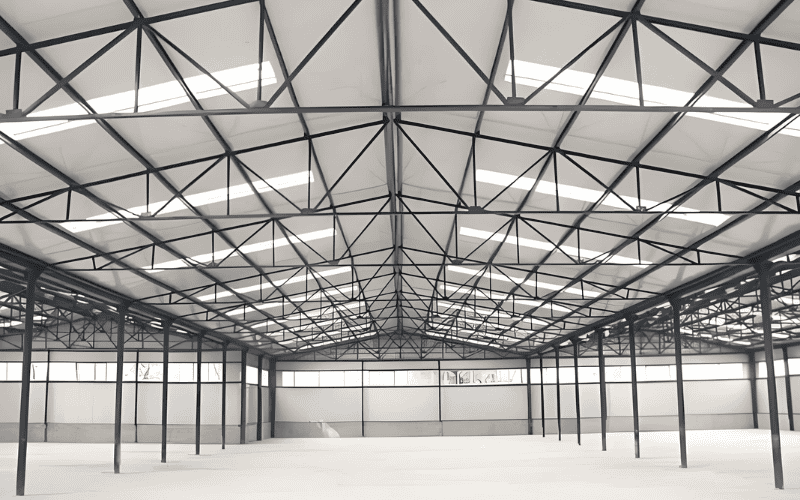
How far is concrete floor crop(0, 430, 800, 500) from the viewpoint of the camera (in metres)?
20.2

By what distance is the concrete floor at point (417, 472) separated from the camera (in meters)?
20.2

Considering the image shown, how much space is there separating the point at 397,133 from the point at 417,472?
1335cm

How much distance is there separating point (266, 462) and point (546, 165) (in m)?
19.9

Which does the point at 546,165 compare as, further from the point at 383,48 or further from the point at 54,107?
the point at 54,107

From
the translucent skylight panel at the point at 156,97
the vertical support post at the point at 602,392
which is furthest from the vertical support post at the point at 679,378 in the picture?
the translucent skylight panel at the point at 156,97

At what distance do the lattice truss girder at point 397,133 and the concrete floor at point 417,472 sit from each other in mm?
6483

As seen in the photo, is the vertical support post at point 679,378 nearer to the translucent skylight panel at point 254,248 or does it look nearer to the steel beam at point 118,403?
the translucent skylight panel at point 254,248

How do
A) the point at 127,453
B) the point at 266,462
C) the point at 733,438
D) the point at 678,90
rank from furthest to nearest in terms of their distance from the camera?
the point at 733,438, the point at 127,453, the point at 266,462, the point at 678,90

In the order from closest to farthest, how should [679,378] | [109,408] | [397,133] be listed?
[397,133], [679,378], [109,408]

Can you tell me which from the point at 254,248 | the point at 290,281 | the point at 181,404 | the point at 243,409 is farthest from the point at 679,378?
the point at 181,404

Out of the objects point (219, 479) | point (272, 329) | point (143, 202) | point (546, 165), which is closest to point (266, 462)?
point (219, 479)

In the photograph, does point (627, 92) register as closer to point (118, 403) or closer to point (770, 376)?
point (770, 376)

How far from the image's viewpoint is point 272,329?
43438mm

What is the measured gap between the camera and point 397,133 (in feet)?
57.4
